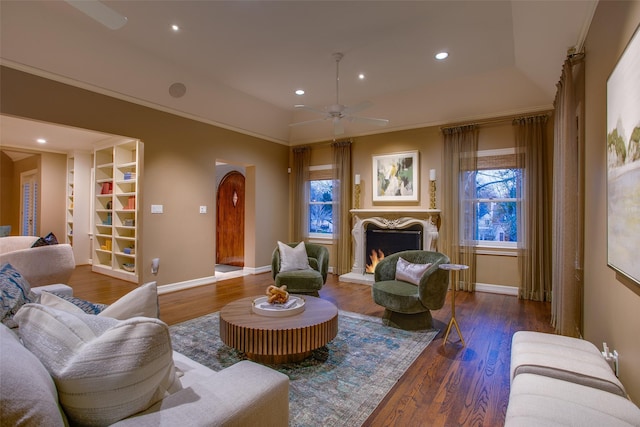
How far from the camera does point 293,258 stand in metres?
4.49

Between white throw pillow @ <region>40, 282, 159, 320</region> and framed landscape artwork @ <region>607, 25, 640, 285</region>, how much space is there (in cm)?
227

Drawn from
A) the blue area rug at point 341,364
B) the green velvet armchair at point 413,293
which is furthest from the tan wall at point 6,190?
the green velvet armchair at point 413,293

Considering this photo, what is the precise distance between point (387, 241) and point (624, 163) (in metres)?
4.32

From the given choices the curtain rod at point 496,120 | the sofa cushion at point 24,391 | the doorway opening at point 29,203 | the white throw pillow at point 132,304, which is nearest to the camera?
the sofa cushion at point 24,391

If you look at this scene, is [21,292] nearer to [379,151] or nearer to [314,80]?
[314,80]

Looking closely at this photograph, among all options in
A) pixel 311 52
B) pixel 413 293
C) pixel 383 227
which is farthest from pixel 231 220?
pixel 413 293

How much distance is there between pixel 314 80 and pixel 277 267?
3.02 metres

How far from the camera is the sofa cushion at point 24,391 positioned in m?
0.68

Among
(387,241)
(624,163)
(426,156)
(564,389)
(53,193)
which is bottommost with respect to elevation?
(564,389)

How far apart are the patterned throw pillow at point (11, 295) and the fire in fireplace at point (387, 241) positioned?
4962 mm

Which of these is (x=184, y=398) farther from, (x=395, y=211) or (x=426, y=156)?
(x=426, y=156)

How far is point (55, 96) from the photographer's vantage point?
12.1 feet

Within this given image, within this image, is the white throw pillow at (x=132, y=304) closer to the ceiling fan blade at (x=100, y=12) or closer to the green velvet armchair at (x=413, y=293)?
the ceiling fan blade at (x=100, y=12)

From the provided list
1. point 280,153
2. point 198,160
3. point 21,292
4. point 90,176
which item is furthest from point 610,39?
point 90,176
